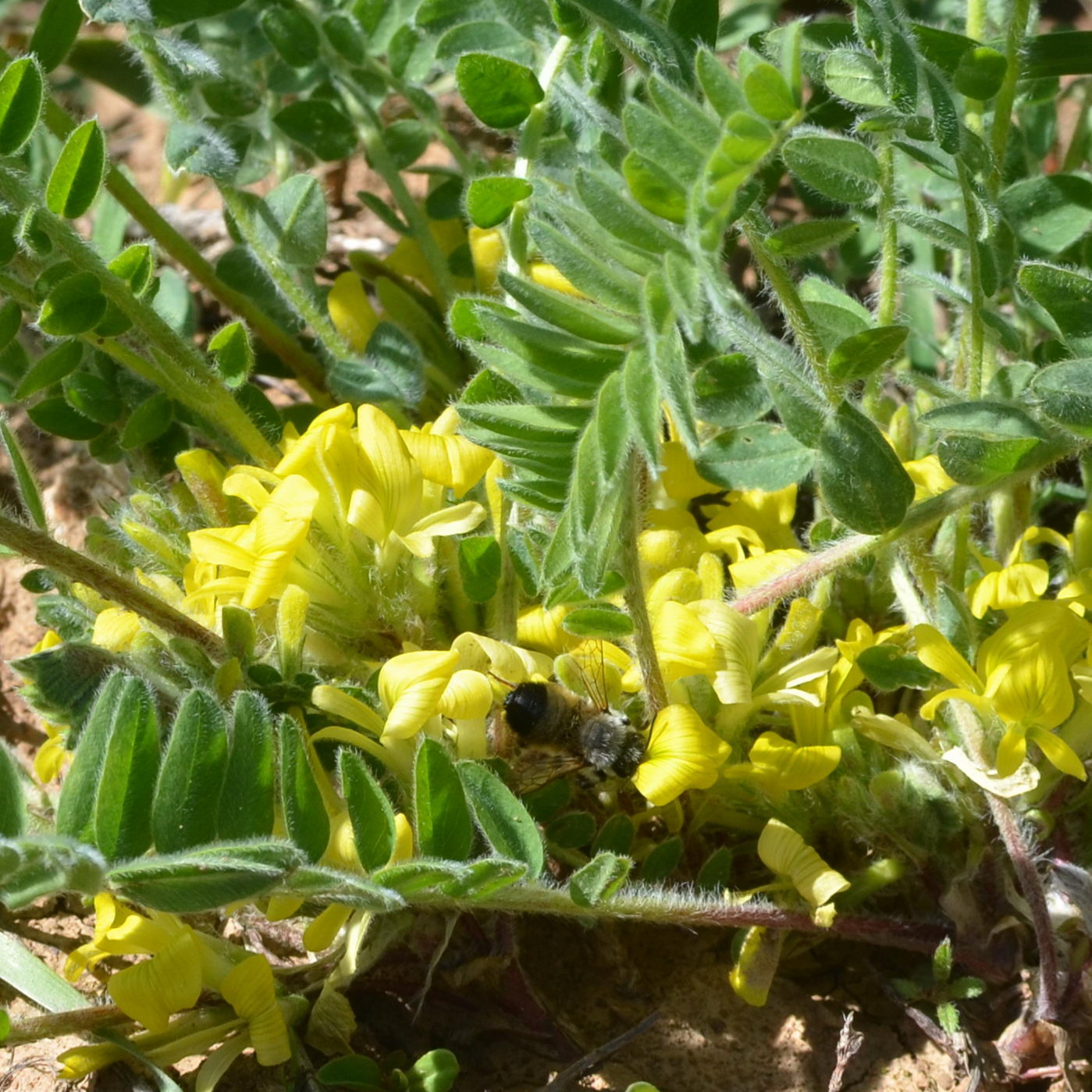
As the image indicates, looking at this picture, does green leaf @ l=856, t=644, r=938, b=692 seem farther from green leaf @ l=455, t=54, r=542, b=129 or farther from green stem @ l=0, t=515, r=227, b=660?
green leaf @ l=455, t=54, r=542, b=129

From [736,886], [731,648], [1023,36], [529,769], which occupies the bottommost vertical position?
[736,886]

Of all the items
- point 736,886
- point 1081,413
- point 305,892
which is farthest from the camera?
point 736,886

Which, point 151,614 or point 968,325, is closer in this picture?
point 151,614

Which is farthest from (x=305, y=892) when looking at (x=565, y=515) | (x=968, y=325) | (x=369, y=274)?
(x=369, y=274)

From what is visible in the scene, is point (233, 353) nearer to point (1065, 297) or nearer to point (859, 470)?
point (859, 470)

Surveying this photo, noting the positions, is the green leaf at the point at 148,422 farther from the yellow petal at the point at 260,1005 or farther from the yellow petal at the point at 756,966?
the yellow petal at the point at 756,966

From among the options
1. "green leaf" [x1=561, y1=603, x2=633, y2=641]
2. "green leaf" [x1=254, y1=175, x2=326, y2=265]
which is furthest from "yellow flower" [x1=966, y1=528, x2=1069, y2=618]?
"green leaf" [x1=254, y1=175, x2=326, y2=265]

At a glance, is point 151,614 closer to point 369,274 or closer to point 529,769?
point 529,769
